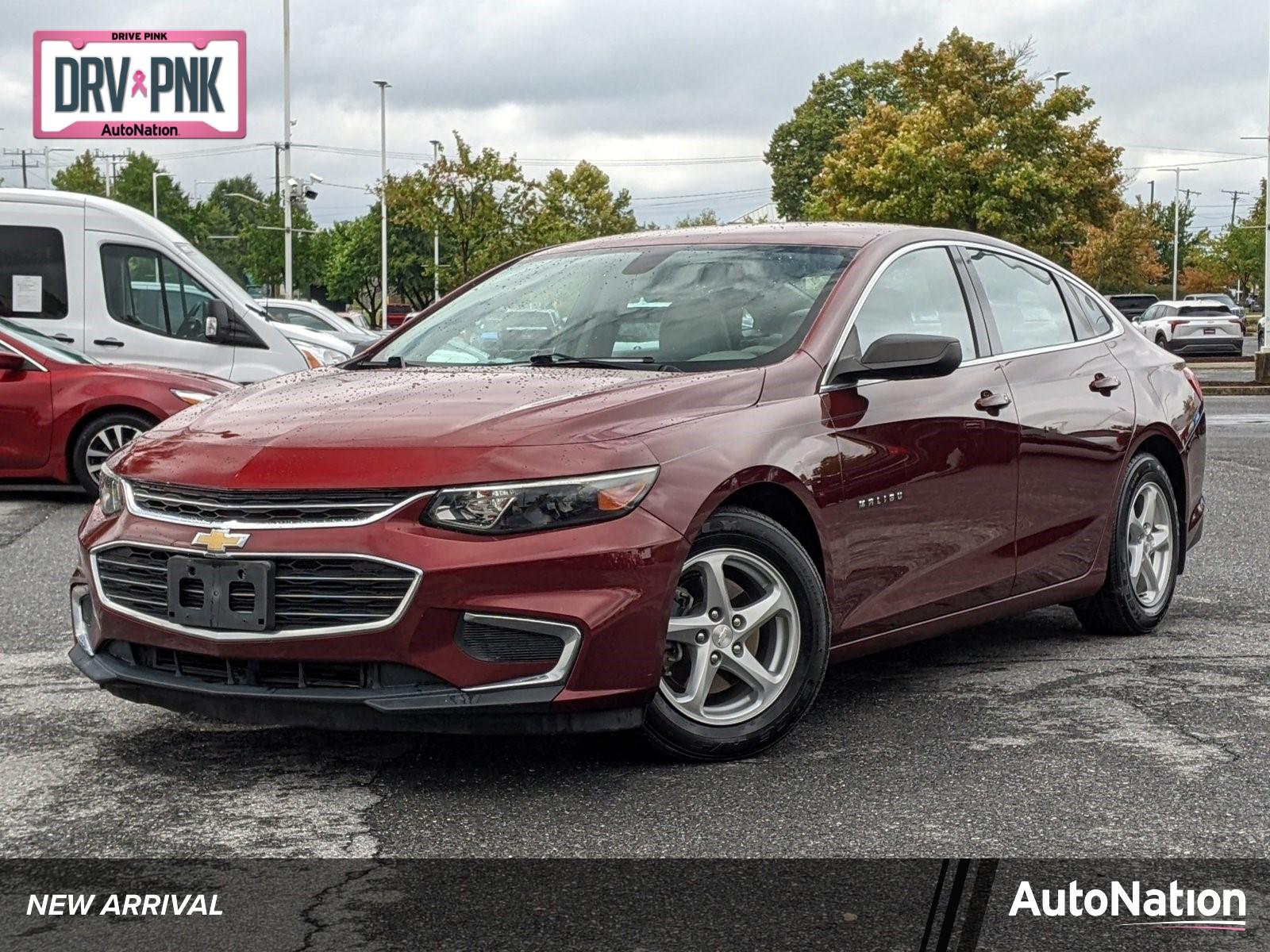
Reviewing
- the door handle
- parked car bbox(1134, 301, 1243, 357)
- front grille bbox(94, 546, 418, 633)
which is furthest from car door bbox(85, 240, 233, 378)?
parked car bbox(1134, 301, 1243, 357)

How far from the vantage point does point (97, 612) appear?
4805 millimetres

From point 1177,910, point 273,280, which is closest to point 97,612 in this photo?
point 1177,910

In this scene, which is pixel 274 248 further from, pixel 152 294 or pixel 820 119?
pixel 152 294

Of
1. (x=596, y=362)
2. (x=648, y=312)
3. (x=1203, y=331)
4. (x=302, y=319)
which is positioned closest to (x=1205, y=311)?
(x=1203, y=331)

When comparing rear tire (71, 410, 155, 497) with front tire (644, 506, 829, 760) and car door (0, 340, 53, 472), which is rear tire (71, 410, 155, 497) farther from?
front tire (644, 506, 829, 760)

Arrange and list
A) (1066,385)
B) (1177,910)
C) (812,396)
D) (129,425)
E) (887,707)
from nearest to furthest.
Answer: (1177,910) → (812,396) → (887,707) → (1066,385) → (129,425)

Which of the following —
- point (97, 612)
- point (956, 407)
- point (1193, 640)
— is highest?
point (956, 407)

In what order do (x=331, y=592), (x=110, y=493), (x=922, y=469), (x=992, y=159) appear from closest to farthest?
(x=331, y=592) < (x=110, y=493) < (x=922, y=469) < (x=992, y=159)

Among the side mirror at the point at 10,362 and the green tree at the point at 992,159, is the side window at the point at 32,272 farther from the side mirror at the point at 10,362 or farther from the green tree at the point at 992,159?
the green tree at the point at 992,159

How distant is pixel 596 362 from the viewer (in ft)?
17.4

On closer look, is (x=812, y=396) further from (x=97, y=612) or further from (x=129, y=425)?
(x=129, y=425)

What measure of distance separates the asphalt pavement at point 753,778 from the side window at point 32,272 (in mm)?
8466

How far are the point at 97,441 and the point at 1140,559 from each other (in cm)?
750

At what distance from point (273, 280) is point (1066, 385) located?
101263 millimetres
